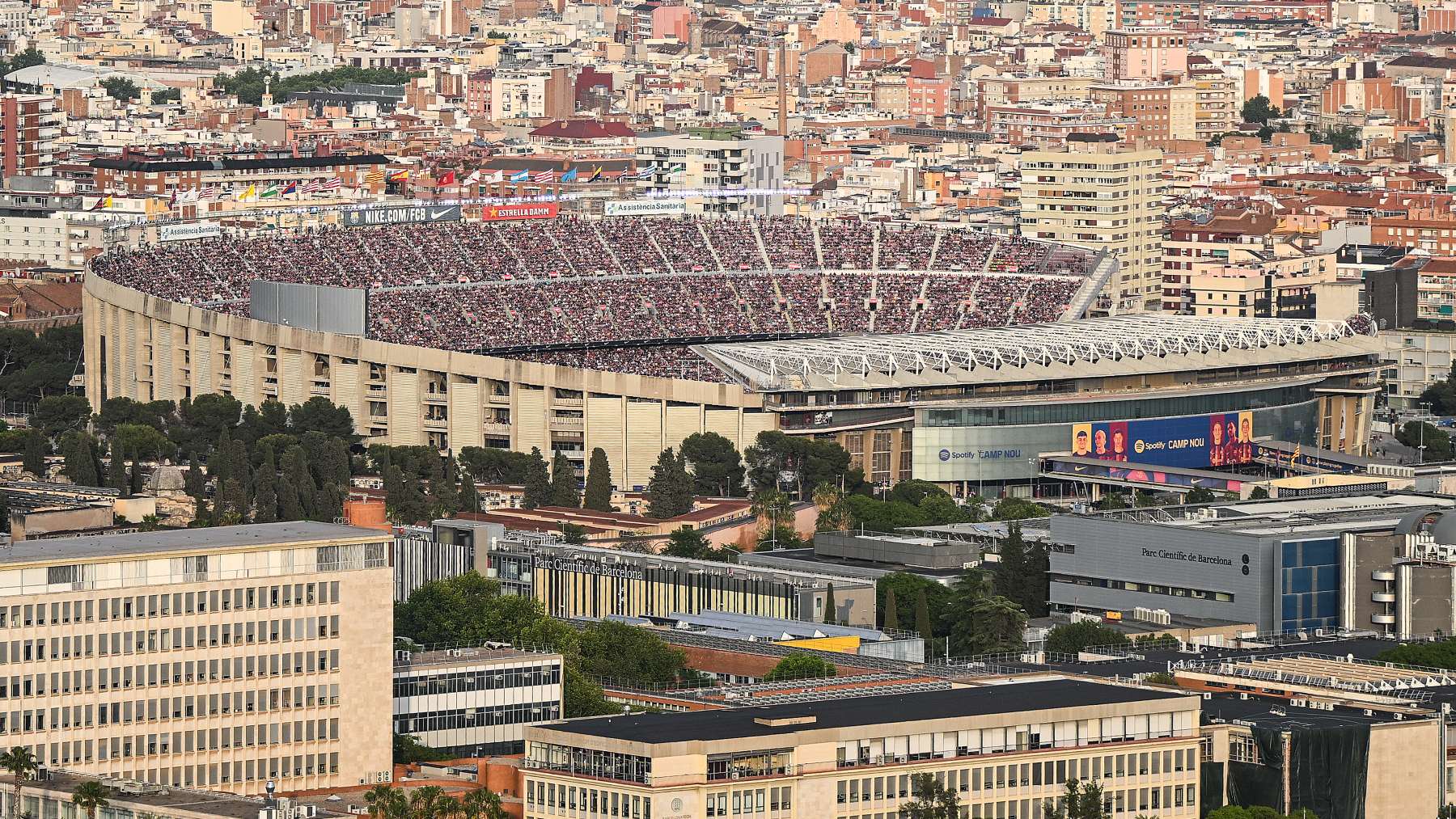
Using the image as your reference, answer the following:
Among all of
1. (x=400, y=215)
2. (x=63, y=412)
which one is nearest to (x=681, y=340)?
(x=63, y=412)

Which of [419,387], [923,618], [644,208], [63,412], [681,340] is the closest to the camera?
[923,618]

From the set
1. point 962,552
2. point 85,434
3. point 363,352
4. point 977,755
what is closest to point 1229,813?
point 977,755

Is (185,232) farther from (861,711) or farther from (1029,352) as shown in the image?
(861,711)

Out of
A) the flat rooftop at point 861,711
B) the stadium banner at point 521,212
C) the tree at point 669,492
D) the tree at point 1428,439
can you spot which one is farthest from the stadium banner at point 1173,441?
the flat rooftop at point 861,711

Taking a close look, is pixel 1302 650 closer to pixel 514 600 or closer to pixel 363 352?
pixel 514 600

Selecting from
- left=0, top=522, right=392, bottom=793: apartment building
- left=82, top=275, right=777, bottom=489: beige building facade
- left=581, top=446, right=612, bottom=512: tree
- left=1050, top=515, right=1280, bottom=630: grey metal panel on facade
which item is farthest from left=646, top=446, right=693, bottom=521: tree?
left=0, top=522, right=392, bottom=793: apartment building
